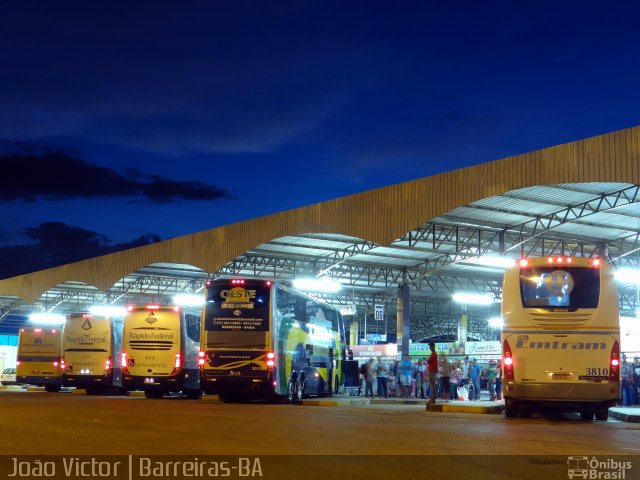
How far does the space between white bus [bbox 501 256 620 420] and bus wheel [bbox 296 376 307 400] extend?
385 inches

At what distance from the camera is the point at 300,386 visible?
2603cm

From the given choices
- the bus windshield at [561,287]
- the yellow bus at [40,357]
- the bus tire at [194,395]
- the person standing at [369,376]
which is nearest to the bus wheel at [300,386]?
the bus tire at [194,395]

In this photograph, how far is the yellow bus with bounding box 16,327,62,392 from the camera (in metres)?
38.2

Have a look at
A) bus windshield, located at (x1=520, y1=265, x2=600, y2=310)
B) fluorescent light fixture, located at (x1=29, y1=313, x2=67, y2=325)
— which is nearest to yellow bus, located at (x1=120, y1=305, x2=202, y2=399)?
bus windshield, located at (x1=520, y1=265, x2=600, y2=310)

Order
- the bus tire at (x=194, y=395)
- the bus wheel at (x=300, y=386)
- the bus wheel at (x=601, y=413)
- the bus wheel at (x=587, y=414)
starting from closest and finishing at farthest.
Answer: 1. the bus wheel at (x=601, y=413)
2. the bus wheel at (x=587, y=414)
3. the bus wheel at (x=300, y=386)
4. the bus tire at (x=194, y=395)

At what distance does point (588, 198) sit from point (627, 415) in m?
11.3

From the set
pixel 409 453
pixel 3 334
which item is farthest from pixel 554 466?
pixel 3 334

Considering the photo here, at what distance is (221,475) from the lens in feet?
24.9

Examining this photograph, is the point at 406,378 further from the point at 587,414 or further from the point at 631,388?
the point at 587,414

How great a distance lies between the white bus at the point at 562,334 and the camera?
16.4m

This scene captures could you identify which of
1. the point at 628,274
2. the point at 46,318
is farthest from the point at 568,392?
the point at 46,318

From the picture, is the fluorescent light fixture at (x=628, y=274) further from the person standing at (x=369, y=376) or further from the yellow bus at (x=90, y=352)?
the yellow bus at (x=90, y=352)

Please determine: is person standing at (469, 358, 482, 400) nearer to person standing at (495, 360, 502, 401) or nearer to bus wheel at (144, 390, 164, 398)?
person standing at (495, 360, 502, 401)

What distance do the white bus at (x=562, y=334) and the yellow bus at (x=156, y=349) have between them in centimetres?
1435
